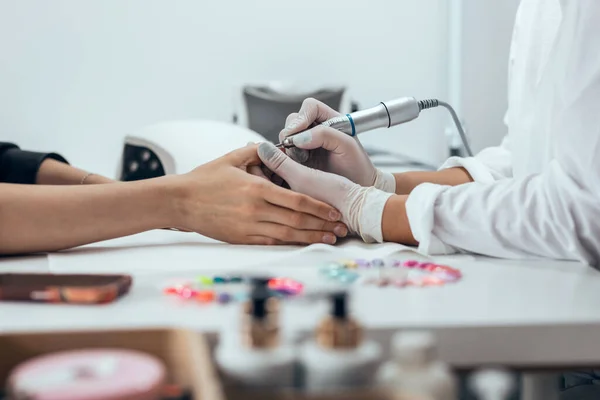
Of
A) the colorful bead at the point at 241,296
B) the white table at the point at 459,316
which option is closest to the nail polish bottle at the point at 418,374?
the white table at the point at 459,316

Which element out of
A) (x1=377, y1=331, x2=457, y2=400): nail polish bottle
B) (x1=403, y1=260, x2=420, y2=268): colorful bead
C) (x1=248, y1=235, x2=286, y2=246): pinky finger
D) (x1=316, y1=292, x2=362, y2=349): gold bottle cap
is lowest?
(x1=248, y1=235, x2=286, y2=246): pinky finger

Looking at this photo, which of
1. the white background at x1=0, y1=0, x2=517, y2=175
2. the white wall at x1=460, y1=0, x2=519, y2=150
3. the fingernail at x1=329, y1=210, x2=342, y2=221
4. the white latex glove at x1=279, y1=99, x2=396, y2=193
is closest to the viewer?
the fingernail at x1=329, y1=210, x2=342, y2=221

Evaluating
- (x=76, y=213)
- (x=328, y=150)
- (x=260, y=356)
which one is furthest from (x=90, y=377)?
(x=328, y=150)

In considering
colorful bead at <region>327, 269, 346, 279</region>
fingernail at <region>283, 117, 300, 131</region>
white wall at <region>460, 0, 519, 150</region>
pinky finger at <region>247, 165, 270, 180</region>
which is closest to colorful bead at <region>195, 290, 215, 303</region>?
colorful bead at <region>327, 269, 346, 279</region>

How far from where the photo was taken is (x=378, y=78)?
9.64ft

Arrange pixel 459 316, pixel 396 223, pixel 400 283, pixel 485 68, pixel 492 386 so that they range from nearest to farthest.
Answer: pixel 492 386 < pixel 459 316 < pixel 400 283 < pixel 396 223 < pixel 485 68

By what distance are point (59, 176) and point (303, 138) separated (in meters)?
0.54

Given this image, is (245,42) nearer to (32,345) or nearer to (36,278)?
(36,278)

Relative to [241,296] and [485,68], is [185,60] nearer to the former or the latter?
[485,68]

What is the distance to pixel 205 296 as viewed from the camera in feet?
2.19

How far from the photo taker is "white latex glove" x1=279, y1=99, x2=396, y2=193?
1147 mm

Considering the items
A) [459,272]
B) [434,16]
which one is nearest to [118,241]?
[459,272]

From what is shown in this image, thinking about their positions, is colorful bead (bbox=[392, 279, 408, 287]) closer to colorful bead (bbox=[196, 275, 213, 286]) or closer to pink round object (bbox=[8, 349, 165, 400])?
colorful bead (bbox=[196, 275, 213, 286])

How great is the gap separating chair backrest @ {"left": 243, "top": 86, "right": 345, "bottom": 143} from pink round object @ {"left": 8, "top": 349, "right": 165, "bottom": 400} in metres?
1.93
